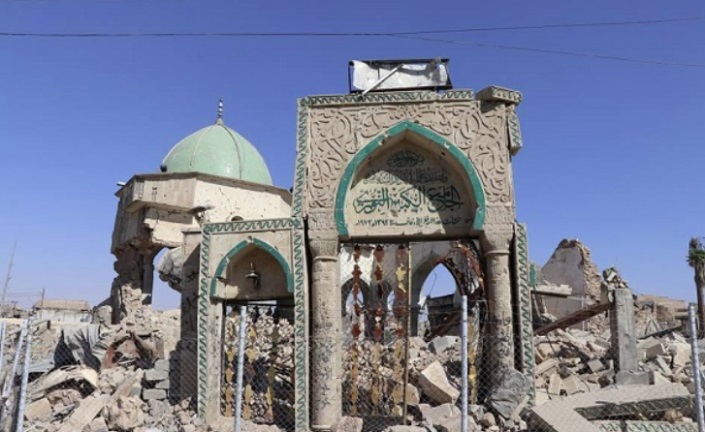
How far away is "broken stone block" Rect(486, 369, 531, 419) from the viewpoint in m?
8.89

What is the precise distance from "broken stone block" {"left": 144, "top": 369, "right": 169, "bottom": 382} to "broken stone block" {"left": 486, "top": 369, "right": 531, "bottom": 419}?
19.5 feet

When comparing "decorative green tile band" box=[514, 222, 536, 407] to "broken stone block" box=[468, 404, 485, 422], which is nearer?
"broken stone block" box=[468, 404, 485, 422]

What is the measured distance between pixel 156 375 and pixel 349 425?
4063 mm

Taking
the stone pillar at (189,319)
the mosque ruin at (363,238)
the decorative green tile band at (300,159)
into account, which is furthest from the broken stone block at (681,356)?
the stone pillar at (189,319)

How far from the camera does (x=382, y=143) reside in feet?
33.6

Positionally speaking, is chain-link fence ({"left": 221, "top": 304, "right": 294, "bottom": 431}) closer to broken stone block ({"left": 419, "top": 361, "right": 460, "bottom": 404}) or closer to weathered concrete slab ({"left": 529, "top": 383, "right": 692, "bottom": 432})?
broken stone block ({"left": 419, "top": 361, "right": 460, "bottom": 404})

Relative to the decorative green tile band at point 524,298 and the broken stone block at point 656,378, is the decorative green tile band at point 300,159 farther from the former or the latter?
the broken stone block at point 656,378

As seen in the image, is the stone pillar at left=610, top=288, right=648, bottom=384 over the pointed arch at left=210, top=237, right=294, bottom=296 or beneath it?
beneath

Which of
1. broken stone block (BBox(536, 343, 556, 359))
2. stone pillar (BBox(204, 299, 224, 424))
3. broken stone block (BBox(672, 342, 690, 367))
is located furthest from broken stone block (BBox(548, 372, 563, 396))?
stone pillar (BBox(204, 299, 224, 424))

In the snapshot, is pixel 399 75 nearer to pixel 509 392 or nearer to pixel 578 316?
pixel 509 392

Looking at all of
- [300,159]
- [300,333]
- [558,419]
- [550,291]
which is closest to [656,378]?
[558,419]

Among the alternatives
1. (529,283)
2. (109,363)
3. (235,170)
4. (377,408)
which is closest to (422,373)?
(377,408)

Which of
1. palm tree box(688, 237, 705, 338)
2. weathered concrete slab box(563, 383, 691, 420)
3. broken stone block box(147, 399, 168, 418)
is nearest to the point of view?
weathered concrete slab box(563, 383, 691, 420)

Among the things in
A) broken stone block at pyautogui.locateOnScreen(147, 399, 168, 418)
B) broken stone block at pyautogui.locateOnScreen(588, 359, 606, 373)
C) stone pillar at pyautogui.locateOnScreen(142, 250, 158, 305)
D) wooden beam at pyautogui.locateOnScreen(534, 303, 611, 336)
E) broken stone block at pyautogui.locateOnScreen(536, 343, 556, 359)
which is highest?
stone pillar at pyautogui.locateOnScreen(142, 250, 158, 305)
